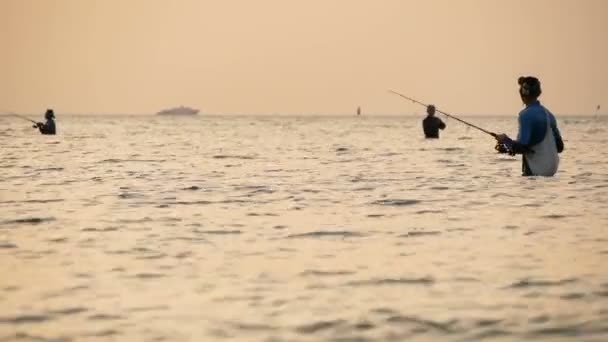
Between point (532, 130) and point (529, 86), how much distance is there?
80 centimetres

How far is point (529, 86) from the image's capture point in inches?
605

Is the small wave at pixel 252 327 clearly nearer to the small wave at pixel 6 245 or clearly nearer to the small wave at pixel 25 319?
the small wave at pixel 25 319

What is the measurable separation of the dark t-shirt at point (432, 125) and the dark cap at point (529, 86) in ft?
77.1

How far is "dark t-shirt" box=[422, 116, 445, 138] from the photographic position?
40.7 m

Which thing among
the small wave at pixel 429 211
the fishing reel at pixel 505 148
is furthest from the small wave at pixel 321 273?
the fishing reel at pixel 505 148

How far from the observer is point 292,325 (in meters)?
5.73

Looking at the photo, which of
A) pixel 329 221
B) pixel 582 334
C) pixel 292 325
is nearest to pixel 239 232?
pixel 329 221

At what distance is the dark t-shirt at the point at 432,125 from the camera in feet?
133

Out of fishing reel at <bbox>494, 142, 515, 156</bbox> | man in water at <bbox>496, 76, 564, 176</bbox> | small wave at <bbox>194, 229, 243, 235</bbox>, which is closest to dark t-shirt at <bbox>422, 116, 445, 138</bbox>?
man in water at <bbox>496, 76, 564, 176</bbox>

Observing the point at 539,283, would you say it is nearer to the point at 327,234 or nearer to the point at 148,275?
the point at 148,275

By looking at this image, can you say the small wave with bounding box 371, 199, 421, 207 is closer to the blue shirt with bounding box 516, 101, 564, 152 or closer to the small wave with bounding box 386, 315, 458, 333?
the blue shirt with bounding box 516, 101, 564, 152

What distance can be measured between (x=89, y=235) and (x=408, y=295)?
4.59 meters

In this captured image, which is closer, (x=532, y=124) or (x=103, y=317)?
(x=103, y=317)

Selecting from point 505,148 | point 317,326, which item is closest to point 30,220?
point 317,326
